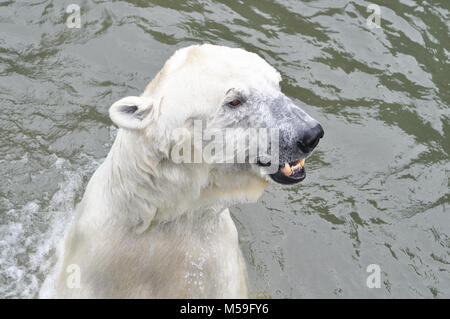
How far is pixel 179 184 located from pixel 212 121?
495 mm

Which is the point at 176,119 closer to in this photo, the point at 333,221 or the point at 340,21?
the point at 333,221

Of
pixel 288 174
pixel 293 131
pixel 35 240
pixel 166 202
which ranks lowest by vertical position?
pixel 35 240

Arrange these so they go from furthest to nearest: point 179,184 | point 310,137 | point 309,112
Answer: point 309,112 < point 179,184 < point 310,137

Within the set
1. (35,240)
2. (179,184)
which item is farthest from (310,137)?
(35,240)

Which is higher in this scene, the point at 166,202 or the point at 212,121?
the point at 212,121

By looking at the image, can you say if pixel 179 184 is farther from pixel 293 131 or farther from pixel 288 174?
pixel 293 131

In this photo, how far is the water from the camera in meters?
5.49

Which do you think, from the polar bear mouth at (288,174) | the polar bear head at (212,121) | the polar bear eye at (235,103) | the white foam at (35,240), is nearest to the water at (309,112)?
the white foam at (35,240)

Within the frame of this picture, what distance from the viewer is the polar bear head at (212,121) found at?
360 cm

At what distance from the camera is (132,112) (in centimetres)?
363

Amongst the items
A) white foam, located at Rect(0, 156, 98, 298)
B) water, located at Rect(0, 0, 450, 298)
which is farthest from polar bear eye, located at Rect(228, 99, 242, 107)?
white foam, located at Rect(0, 156, 98, 298)

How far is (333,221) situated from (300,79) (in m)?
2.23

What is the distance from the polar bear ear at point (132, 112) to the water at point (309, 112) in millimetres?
2141

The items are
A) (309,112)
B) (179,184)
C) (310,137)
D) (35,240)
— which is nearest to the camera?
(310,137)
